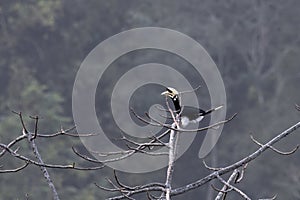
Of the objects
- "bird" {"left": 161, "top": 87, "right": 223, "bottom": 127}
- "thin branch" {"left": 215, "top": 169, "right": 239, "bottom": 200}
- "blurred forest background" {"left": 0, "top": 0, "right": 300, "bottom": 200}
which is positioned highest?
A: "blurred forest background" {"left": 0, "top": 0, "right": 300, "bottom": 200}

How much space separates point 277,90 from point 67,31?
405 centimetres

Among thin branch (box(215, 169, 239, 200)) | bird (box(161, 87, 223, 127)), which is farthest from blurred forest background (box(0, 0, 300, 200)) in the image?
thin branch (box(215, 169, 239, 200))

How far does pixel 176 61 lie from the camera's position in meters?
16.6

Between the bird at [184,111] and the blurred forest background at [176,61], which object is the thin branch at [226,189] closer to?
the bird at [184,111]

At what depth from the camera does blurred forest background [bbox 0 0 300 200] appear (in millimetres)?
16016

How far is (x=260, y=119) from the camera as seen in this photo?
16.6 m

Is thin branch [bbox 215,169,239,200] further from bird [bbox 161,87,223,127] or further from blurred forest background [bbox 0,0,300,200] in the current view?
blurred forest background [bbox 0,0,300,200]

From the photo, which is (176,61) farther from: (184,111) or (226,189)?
(226,189)

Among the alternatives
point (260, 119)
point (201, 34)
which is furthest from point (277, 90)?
point (201, 34)

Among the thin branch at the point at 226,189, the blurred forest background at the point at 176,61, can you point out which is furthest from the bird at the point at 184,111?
the blurred forest background at the point at 176,61

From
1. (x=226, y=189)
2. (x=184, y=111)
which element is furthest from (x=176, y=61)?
(x=226, y=189)

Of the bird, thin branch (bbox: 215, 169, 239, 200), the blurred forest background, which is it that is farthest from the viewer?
the blurred forest background

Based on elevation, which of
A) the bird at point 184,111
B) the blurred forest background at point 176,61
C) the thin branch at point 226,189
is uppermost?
the blurred forest background at point 176,61

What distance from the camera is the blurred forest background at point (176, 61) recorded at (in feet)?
52.5
